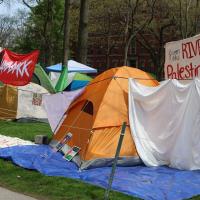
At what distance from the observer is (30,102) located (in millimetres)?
18953

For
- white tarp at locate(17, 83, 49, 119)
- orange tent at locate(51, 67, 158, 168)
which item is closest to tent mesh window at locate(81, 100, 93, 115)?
orange tent at locate(51, 67, 158, 168)

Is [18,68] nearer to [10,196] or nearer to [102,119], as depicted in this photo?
[102,119]

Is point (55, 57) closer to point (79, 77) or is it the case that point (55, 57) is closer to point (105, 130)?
point (79, 77)

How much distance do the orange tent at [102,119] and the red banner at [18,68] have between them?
4.59 metres

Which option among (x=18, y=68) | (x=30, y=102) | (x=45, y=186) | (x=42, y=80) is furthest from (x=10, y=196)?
(x=42, y=80)

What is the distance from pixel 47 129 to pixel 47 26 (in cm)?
3085

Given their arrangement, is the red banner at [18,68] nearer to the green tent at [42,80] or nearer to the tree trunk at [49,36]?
the green tent at [42,80]

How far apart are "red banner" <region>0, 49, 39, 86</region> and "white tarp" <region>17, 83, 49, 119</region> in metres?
1.83

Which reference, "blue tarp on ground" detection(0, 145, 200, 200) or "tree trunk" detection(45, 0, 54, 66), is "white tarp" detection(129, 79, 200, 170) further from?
"tree trunk" detection(45, 0, 54, 66)

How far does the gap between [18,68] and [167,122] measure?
295 inches

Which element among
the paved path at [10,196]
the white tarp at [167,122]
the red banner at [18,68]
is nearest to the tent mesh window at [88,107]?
the white tarp at [167,122]

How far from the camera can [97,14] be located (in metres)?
45.2

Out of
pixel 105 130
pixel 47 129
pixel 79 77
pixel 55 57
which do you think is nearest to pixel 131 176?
pixel 105 130

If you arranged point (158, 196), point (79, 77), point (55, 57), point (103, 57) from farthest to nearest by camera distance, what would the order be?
point (103, 57) → point (55, 57) → point (79, 77) → point (158, 196)
